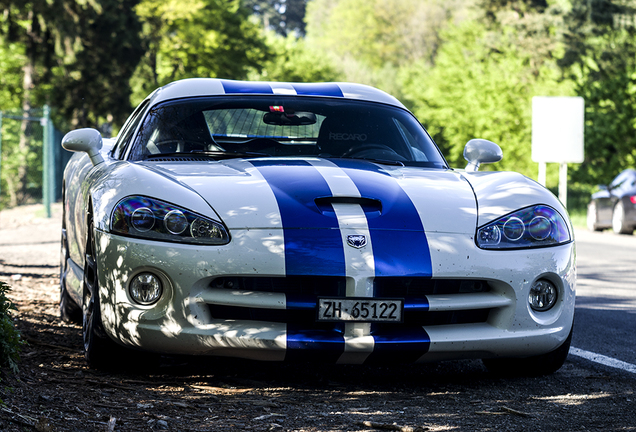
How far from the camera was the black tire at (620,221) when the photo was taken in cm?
1862

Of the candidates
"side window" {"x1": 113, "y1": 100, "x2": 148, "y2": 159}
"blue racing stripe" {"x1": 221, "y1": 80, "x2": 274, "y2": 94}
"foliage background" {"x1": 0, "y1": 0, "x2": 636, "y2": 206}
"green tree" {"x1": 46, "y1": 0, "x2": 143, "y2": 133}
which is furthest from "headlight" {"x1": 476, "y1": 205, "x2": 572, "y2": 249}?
"green tree" {"x1": 46, "y1": 0, "x2": 143, "y2": 133}

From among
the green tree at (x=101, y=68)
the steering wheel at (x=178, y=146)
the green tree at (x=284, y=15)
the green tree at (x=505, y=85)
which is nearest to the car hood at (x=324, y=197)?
the steering wheel at (x=178, y=146)

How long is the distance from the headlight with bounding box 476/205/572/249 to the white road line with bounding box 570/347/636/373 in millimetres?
840

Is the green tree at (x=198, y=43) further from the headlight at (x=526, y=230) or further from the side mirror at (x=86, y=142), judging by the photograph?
the headlight at (x=526, y=230)

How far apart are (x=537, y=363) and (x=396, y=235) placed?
1123 mm

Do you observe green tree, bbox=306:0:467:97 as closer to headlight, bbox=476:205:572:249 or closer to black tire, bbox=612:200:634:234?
black tire, bbox=612:200:634:234

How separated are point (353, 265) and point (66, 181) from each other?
337 cm

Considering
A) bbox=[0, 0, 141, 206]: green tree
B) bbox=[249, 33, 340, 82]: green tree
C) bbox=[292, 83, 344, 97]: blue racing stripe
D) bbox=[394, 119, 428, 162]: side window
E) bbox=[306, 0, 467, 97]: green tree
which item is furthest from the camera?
bbox=[306, 0, 467, 97]: green tree

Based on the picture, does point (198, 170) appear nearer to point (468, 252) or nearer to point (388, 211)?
point (388, 211)

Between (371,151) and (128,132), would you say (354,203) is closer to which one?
(371,151)

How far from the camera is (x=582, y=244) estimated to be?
15.4 metres

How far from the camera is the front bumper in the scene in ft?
12.0

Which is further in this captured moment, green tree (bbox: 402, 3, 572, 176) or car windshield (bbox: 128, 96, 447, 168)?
green tree (bbox: 402, 3, 572, 176)

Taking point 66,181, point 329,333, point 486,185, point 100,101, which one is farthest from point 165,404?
point 100,101
